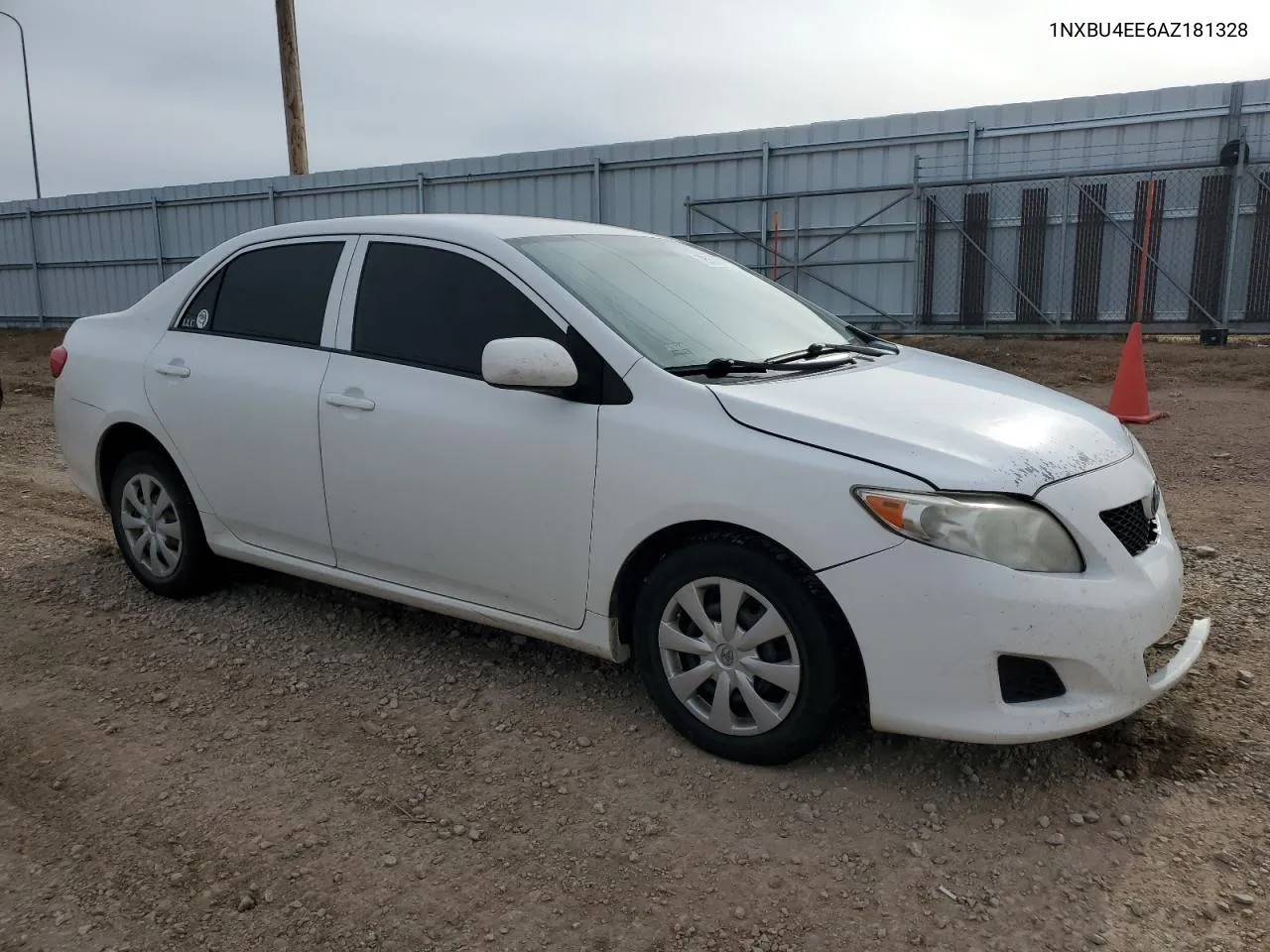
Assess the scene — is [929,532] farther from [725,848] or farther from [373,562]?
[373,562]

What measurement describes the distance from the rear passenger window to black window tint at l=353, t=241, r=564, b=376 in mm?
246

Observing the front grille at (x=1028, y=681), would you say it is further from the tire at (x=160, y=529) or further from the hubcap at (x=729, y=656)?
the tire at (x=160, y=529)

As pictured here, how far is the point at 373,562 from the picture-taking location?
3850mm

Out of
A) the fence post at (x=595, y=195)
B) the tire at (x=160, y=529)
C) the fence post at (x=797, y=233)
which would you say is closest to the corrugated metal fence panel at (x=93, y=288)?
the fence post at (x=595, y=195)

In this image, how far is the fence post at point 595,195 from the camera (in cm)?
1788

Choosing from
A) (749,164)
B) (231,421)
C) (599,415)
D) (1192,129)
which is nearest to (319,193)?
(749,164)

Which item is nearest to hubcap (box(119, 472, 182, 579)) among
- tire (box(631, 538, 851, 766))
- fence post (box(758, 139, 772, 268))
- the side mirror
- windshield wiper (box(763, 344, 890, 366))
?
the side mirror

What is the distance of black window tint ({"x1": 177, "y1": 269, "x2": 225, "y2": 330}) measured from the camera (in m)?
4.47

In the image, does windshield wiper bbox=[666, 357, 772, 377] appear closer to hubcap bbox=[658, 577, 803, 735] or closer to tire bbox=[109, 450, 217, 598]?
hubcap bbox=[658, 577, 803, 735]

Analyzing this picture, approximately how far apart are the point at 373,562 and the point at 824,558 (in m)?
1.82

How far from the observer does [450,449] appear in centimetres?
349

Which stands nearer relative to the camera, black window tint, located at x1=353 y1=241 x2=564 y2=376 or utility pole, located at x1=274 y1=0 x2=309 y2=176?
black window tint, located at x1=353 y1=241 x2=564 y2=376

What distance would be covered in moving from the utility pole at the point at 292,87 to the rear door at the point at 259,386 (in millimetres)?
15523

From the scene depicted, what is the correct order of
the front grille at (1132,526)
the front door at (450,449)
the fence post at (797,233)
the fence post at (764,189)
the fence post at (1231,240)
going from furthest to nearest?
the fence post at (764,189)
the fence post at (797,233)
the fence post at (1231,240)
the front door at (450,449)
the front grille at (1132,526)
